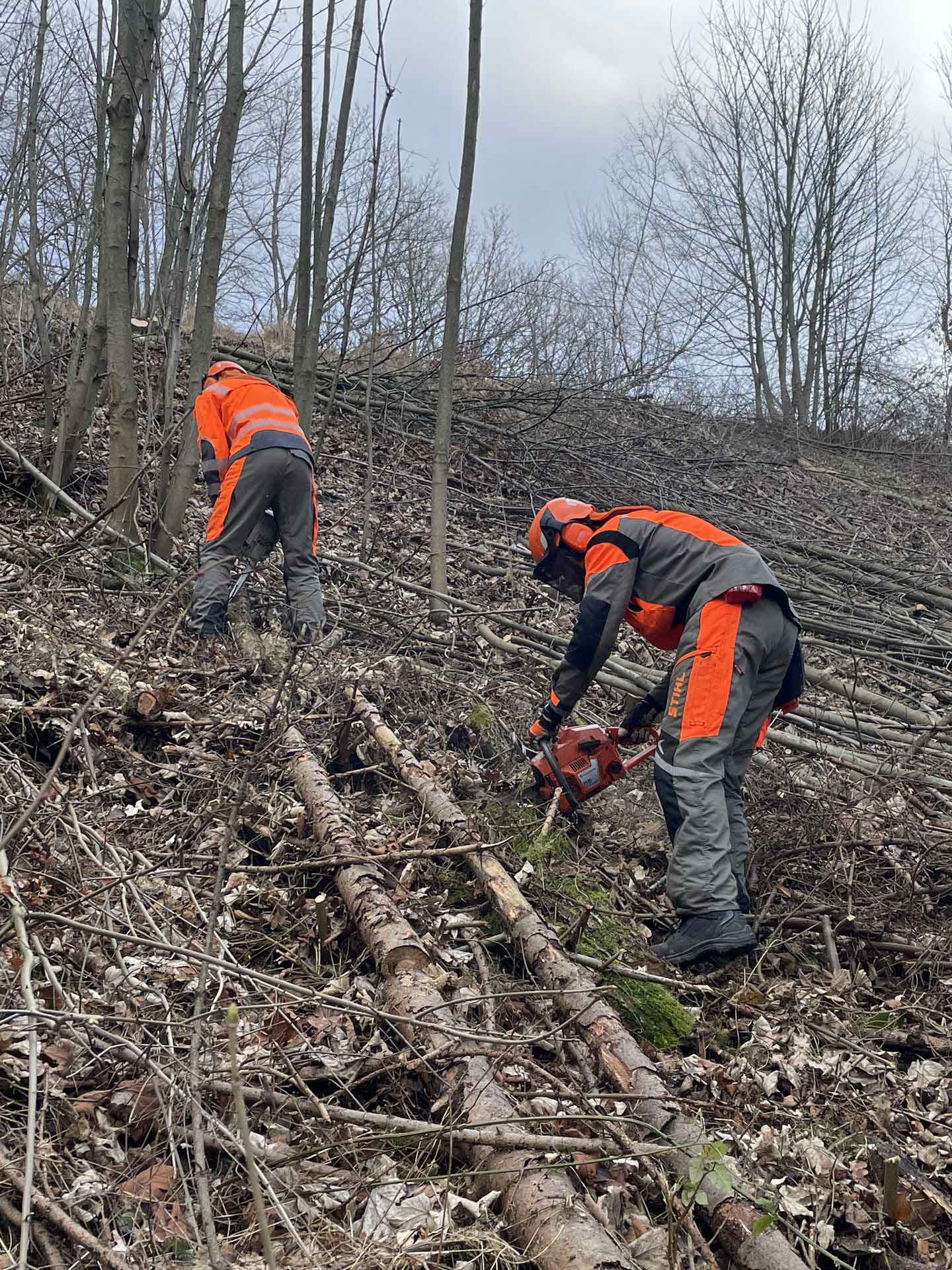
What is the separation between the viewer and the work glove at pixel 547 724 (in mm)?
4406

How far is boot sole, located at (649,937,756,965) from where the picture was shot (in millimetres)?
3660

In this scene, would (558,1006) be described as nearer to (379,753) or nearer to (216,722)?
(379,753)

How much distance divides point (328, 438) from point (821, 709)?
6377mm

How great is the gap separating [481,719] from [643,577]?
4.41 feet

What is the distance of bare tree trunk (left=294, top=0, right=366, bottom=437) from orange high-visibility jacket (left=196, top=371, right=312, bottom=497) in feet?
4.39

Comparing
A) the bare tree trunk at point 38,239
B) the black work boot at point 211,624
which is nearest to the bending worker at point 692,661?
the black work boot at point 211,624

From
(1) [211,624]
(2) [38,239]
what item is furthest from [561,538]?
(2) [38,239]

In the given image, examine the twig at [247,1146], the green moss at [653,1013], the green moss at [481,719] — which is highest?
the twig at [247,1146]

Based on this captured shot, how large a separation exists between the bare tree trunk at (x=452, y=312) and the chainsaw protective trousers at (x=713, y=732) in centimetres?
261

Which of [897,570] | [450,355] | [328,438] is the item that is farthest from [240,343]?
[897,570]

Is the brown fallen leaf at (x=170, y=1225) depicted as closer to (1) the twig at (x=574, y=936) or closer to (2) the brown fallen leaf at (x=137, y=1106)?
(2) the brown fallen leaf at (x=137, y=1106)

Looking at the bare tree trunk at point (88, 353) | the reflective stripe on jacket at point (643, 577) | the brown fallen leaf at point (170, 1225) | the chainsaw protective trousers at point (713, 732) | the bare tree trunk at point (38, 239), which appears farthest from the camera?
the bare tree trunk at point (38, 239)

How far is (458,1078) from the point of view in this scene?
259 centimetres

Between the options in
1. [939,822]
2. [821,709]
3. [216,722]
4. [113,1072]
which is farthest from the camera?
[821,709]
